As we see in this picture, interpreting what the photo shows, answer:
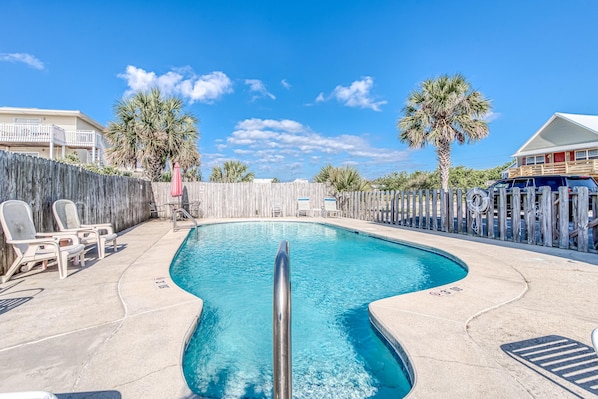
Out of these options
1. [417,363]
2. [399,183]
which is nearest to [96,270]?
[417,363]

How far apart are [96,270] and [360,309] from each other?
3.94 metres

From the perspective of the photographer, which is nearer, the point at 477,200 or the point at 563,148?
the point at 477,200

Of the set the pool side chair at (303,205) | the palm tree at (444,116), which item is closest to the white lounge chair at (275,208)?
the pool side chair at (303,205)

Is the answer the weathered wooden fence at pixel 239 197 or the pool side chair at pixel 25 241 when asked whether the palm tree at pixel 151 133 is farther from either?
the pool side chair at pixel 25 241

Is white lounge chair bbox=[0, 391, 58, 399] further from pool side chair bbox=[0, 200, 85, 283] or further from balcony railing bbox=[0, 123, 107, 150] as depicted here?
balcony railing bbox=[0, 123, 107, 150]

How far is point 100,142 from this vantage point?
64.6 feet

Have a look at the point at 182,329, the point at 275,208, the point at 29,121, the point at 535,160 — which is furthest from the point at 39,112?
the point at 535,160

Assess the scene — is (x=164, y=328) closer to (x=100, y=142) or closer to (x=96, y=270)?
(x=96, y=270)

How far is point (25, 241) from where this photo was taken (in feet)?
12.1

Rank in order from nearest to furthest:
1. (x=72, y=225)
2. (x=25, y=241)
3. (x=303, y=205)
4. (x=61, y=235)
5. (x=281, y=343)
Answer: (x=281, y=343) → (x=25, y=241) → (x=61, y=235) → (x=72, y=225) → (x=303, y=205)

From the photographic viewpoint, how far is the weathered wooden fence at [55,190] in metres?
4.09

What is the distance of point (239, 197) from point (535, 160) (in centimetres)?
2437

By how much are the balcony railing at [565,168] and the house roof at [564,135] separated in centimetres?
155

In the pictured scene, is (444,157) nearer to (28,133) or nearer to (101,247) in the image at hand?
(101,247)
